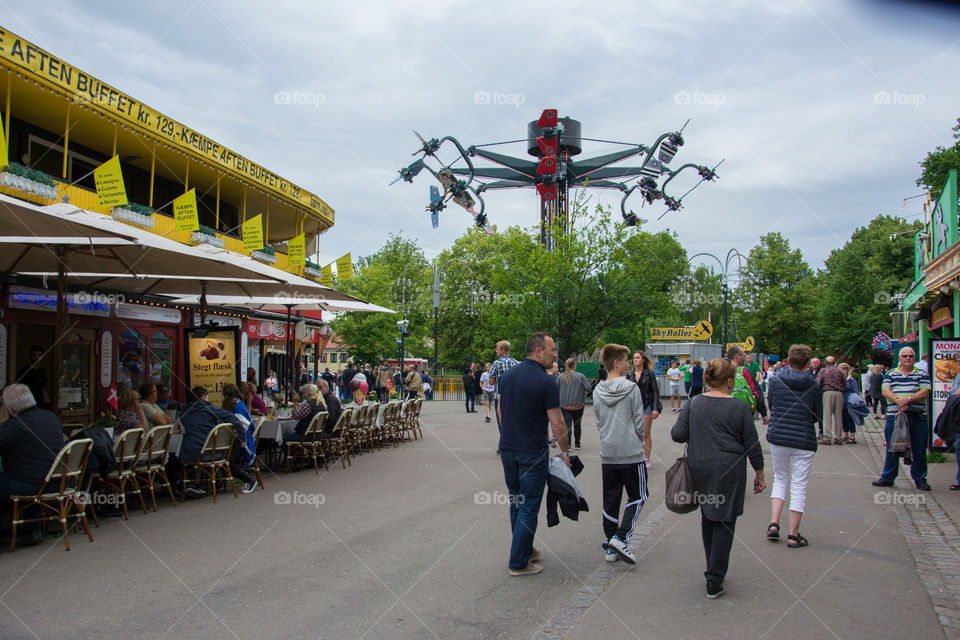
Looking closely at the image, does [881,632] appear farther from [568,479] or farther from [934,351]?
[934,351]

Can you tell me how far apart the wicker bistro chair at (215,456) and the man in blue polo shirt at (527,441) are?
479 centimetres

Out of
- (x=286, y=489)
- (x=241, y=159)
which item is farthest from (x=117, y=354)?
(x=286, y=489)

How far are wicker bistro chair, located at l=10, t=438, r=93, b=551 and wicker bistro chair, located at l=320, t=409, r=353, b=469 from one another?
510cm

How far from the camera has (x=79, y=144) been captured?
54.6 feet

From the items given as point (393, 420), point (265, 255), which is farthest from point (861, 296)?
point (393, 420)

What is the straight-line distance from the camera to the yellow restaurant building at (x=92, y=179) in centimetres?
1299

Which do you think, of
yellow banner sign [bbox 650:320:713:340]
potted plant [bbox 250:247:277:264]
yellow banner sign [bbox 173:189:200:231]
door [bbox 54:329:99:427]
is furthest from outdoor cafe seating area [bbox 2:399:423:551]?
yellow banner sign [bbox 650:320:713:340]

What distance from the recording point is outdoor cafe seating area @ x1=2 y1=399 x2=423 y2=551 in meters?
6.88

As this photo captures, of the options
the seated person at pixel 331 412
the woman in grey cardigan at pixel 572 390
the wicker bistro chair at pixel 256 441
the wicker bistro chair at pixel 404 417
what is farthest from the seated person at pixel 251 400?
the woman in grey cardigan at pixel 572 390

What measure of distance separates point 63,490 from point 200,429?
2.37 m

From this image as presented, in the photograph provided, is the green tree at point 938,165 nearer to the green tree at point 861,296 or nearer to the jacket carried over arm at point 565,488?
the green tree at point 861,296

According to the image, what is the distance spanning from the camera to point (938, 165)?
3450cm

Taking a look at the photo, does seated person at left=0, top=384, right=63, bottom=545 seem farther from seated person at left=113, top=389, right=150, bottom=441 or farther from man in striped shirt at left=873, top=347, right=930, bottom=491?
man in striped shirt at left=873, top=347, right=930, bottom=491

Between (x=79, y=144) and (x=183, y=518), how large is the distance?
40.0 feet
